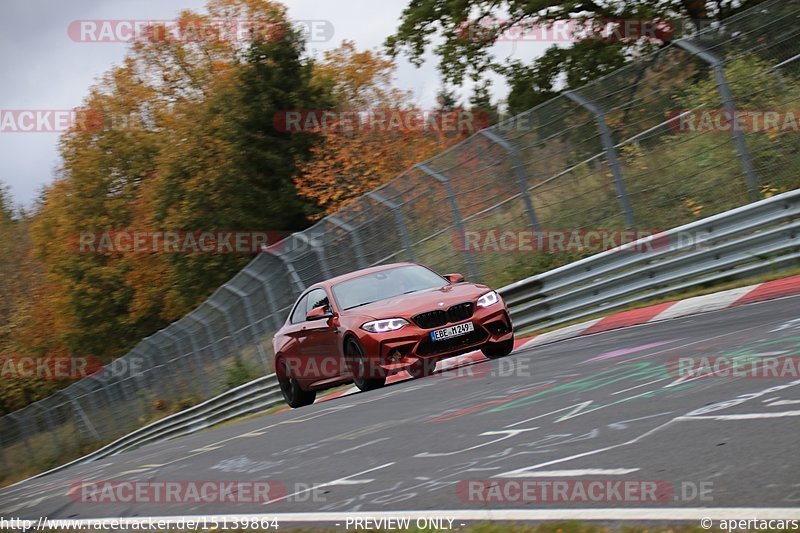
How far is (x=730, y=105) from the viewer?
13430 millimetres

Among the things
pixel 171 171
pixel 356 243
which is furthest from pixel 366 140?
pixel 356 243

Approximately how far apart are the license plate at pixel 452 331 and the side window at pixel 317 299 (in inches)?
76.2

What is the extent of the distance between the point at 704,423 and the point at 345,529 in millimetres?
2020

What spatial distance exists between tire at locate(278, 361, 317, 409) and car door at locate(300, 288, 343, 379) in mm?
766

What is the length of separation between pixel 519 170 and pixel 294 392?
4.47 m

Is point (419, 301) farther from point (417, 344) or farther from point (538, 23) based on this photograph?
point (538, 23)

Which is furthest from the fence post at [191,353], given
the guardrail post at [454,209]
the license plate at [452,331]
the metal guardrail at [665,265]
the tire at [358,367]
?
the license plate at [452,331]

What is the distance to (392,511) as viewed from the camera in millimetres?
5484

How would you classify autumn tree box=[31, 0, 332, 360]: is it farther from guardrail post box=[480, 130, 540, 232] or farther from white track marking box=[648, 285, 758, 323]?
white track marking box=[648, 285, 758, 323]

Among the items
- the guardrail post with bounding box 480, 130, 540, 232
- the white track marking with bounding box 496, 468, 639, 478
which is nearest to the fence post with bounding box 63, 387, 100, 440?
the guardrail post with bounding box 480, 130, 540, 232

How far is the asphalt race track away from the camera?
509cm

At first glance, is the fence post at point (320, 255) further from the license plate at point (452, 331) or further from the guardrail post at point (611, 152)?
the license plate at point (452, 331)

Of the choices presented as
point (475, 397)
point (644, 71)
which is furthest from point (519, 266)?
point (475, 397)

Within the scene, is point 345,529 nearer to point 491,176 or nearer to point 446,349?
point 446,349
